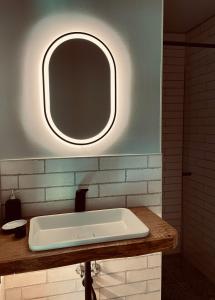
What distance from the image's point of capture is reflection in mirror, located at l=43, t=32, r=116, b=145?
137 centimetres

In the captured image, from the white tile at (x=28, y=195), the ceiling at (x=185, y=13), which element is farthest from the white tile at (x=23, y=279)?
the ceiling at (x=185, y=13)

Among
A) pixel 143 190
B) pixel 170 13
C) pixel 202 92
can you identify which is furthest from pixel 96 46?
pixel 202 92

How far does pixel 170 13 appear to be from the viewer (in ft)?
6.86

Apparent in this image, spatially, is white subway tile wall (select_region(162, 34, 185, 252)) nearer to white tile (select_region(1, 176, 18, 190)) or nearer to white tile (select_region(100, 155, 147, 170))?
white tile (select_region(100, 155, 147, 170))

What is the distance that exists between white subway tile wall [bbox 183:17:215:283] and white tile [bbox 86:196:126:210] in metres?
1.08

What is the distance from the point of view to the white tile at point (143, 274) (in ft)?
4.95

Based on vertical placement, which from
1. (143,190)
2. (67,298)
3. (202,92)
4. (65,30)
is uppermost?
(65,30)

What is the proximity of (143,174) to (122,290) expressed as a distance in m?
0.69

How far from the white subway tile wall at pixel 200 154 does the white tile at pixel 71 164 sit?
124 centimetres

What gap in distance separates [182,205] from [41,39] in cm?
208

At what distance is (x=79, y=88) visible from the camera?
1.41m

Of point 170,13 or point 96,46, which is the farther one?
point 170,13

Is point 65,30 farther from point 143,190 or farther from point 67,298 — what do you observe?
point 67,298

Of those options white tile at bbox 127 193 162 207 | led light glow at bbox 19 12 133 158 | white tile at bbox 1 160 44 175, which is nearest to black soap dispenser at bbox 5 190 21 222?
white tile at bbox 1 160 44 175
